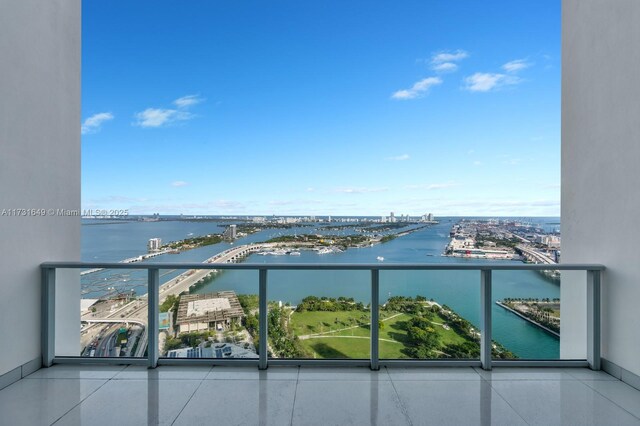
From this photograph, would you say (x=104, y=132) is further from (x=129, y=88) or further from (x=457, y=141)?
(x=457, y=141)

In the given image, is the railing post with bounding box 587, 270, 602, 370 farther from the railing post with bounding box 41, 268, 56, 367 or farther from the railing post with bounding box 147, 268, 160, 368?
the railing post with bounding box 41, 268, 56, 367

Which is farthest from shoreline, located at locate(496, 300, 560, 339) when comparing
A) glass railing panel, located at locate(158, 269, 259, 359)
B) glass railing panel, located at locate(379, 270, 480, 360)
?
glass railing panel, located at locate(158, 269, 259, 359)

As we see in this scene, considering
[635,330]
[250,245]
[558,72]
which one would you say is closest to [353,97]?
[558,72]

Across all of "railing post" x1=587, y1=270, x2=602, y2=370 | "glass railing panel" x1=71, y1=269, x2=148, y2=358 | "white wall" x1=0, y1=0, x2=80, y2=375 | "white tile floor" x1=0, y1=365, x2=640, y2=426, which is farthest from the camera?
"glass railing panel" x1=71, y1=269, x2=148, y2=358

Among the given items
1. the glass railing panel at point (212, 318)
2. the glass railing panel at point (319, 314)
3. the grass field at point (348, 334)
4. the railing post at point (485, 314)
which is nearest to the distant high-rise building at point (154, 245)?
the glass railing panel at point (212, 318)

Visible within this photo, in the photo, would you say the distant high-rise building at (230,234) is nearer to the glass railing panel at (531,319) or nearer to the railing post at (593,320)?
the glass railing panel at (531,319)

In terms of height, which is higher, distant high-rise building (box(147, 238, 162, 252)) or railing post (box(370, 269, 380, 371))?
distant high-rise building (box(147, 238, 162, 252))

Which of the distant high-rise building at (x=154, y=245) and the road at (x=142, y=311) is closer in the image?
the road at (x=142, y=311)
